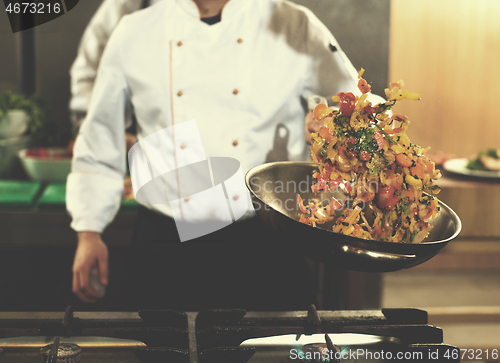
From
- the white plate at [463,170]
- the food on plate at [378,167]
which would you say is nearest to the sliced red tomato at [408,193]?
the food on plate at [378,167]

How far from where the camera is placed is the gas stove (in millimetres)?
738

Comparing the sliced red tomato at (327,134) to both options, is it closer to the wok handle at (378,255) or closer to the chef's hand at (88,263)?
the wok handle at (378,255)

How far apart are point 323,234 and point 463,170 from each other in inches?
48.6

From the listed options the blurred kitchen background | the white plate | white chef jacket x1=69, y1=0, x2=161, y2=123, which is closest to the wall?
the blurred kitchen background

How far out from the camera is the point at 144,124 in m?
1.11

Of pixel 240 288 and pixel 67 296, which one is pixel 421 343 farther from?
pixel 67 296

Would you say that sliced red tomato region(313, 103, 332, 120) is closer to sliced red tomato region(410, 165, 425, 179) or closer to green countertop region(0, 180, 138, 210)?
sliced red tomato region(410, 165, 425, 179)

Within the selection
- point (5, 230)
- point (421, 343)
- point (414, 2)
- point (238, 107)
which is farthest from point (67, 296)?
point (414, 2)

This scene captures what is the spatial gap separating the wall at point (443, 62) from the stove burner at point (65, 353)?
0.82m

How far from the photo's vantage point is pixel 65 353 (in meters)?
0.72

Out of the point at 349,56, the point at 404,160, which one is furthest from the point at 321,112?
the point at 349,56

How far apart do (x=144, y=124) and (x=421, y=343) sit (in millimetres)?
791

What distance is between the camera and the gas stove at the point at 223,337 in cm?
74

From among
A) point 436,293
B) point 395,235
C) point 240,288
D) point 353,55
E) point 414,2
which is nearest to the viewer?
point 395,235
